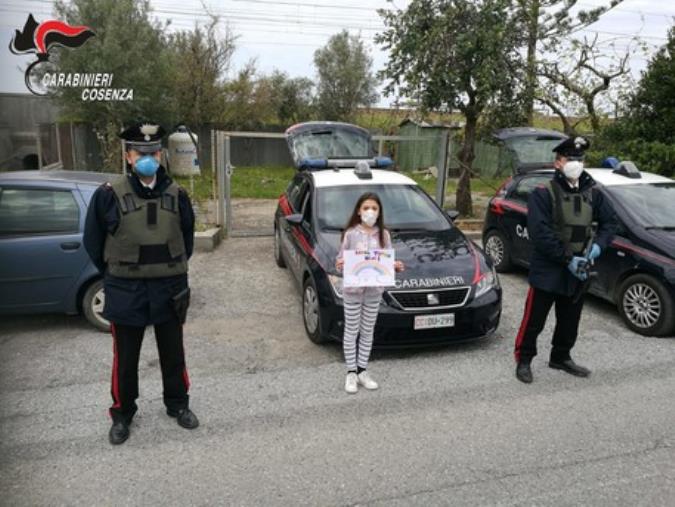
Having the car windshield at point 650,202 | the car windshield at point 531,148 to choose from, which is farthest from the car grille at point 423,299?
the car windshield at point 531,148

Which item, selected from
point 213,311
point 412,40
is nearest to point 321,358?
point 213,311

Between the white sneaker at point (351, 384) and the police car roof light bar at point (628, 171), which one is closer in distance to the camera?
the white sneaker at point (351, 384)

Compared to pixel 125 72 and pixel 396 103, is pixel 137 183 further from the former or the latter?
pixel 125 72

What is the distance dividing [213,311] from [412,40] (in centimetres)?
666

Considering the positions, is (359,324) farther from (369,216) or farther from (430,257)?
(430,257)

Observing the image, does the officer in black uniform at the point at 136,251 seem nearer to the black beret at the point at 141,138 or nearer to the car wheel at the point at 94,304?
the black beret at the point at 141,138

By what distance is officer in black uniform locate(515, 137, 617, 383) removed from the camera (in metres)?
4.33

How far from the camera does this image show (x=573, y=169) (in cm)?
435

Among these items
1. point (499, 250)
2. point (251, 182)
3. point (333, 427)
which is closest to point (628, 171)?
point (499, 250)

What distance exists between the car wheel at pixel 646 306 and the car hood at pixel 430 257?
5.38 feet

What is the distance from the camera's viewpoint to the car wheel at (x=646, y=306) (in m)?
5.40

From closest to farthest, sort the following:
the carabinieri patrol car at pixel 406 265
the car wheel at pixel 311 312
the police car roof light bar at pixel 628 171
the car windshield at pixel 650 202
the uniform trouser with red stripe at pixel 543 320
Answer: the uniform trouser with red stripe at pixel 543 320, the carabinieri patrol car at pixel 406 265, the car wheel at pixel 311 312, the car windshield at pixel 650 202, the police car roof light bar at pixel 628 171

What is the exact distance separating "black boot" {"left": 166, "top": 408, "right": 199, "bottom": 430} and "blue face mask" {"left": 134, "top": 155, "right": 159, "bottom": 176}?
65.3 inches

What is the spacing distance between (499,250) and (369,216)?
444 centimetres
